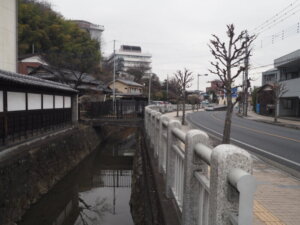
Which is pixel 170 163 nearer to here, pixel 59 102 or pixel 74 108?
pixel 59 102

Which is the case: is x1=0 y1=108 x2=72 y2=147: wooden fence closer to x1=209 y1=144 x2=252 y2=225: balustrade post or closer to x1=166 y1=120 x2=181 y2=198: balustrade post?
x1=166 y1=120 x2=181 y2=198: balustrade post

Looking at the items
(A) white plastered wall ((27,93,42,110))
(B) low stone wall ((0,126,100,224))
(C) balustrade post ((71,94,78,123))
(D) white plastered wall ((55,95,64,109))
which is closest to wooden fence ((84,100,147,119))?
(C) balustrade post ((71,94,78,123))

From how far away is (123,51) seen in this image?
105m

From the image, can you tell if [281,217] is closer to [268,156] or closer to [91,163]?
[268,156]

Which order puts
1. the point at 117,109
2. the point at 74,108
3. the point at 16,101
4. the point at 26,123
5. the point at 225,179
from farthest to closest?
the point at 117,109
the point at 74,108
the point at 26,123
the point at 16,101
the point at 225,179

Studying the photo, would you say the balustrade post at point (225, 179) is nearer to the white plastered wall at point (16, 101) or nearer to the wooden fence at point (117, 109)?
the white plastered wall at point (16, 101)

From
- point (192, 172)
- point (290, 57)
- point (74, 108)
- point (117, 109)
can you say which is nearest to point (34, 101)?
A: point (74, 108)

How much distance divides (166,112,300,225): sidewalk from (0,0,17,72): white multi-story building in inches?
737

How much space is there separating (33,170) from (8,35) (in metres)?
13.9

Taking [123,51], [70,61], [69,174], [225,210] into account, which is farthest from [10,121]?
[123,51]

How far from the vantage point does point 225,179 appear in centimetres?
175

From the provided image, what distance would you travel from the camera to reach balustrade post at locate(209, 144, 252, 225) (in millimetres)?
1720

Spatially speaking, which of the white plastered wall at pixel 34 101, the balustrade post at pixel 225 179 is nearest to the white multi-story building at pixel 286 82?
the white plastered wall at pixel 34 101

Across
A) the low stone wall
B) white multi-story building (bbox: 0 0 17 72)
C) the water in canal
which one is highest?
white multi-story building (bbox: 0 0 17 72)
